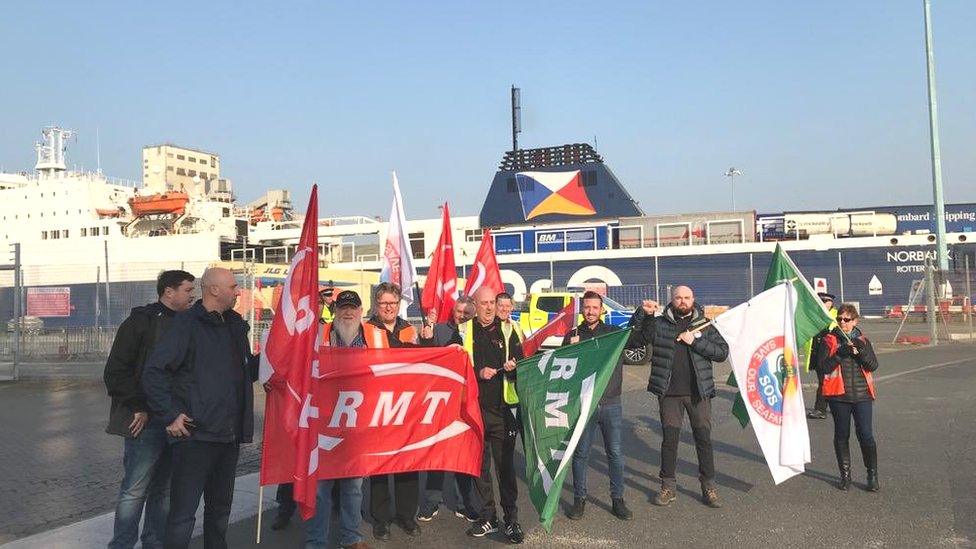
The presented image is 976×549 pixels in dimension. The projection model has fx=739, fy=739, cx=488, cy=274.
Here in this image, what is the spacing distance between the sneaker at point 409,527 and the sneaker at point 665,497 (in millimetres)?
1978

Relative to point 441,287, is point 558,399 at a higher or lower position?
lower

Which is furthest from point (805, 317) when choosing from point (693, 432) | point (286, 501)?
point (286, 501)

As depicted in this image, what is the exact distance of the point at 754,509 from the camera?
581cm

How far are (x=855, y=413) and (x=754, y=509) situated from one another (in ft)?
4.68

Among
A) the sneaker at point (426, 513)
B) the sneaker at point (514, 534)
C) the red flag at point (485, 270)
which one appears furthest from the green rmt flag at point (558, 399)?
the red flag at point (485, 270)

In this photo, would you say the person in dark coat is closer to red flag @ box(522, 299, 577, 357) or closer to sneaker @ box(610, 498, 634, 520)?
sneaker @ box(610, 498, 634, 520)

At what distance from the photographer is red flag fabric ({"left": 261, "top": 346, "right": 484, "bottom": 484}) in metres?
4.98

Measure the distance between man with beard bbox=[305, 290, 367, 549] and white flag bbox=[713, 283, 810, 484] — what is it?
300 centimetres

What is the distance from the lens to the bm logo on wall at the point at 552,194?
4516 centimetres

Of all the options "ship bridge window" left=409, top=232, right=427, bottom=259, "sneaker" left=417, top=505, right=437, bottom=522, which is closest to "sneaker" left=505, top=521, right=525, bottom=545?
"sneaker" left=417, top=505, right=437, bottom=522

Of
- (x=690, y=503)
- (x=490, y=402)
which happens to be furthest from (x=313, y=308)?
(x=690, y=503)

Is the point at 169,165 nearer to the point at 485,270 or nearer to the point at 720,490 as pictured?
the point at 485,270

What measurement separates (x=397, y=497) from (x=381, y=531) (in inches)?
10.8

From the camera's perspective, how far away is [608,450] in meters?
5.86
